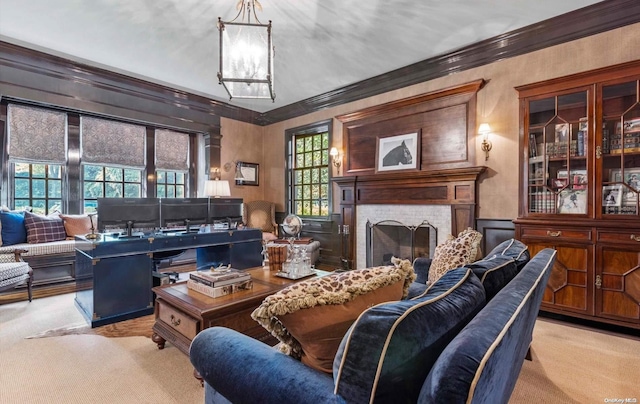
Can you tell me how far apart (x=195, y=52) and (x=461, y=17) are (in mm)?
2969

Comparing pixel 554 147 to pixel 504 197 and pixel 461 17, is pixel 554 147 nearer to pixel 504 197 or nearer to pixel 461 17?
pixel 504 197

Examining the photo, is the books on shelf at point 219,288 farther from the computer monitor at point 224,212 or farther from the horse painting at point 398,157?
the horse painting at point 398,157

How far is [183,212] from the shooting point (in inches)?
134

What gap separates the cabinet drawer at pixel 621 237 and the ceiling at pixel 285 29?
81.1 inches

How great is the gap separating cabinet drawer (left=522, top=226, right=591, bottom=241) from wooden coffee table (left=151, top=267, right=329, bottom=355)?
2.40m

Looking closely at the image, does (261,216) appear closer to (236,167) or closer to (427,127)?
(236,167)

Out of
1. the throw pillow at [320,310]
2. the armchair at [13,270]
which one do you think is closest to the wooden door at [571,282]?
the throw pillow at [320,310]

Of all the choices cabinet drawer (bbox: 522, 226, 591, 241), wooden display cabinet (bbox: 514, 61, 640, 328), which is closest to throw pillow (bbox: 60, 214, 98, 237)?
cabinet drawer (bbox: 522, 226, 591, 241)

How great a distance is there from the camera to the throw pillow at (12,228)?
3.75 m

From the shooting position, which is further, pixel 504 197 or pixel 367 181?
pixel 367 181

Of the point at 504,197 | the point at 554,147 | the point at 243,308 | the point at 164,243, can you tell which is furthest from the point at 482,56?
the point at 164,243

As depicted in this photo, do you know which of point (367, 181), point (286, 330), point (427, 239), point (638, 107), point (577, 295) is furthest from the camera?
point (367, 181)

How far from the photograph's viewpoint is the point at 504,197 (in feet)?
11.1

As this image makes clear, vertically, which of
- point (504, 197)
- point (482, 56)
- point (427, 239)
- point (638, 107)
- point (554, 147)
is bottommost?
point (427, 239)
